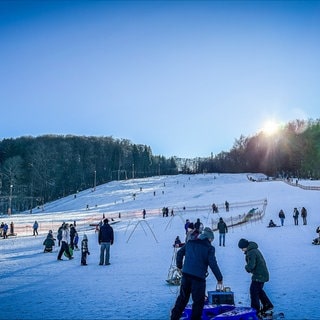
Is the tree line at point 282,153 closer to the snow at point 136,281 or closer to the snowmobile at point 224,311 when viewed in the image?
the snow at point 136,281

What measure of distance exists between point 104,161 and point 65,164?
14148 millimetres

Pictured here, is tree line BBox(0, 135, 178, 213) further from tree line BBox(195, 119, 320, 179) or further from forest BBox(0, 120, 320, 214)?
tree line BBox(195, 119, 320, 179)

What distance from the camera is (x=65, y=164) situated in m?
122

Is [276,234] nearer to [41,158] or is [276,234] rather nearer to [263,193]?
[263,193]

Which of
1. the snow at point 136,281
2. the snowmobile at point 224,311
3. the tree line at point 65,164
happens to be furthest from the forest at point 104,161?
the snowmobile at point 224,311

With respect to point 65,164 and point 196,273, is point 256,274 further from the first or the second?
point 65,164

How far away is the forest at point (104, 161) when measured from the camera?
92562mm

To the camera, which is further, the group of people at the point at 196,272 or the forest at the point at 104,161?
the forest at the point at 104,161

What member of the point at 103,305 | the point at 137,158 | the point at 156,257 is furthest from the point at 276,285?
the point at 137,158

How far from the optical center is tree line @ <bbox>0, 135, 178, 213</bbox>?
345 feet

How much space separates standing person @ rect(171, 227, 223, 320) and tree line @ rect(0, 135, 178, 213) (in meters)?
94.8

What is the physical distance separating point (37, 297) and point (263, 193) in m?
46.5

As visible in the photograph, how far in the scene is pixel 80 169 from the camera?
402ft

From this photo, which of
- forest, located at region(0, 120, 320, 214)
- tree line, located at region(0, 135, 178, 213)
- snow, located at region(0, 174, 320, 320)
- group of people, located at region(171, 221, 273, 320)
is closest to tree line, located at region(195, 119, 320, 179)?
forest, located at region(0, 120, 320, 214)
